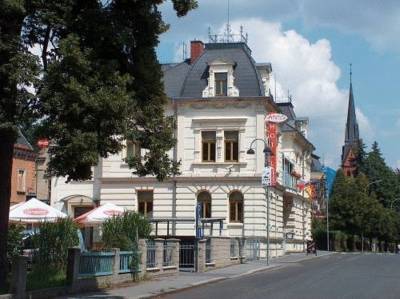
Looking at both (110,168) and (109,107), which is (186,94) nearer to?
(110,168)

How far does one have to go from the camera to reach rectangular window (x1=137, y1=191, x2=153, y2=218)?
4909 cm

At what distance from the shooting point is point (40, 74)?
15.0 meters

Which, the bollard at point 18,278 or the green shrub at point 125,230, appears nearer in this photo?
the bollard at point 18,278

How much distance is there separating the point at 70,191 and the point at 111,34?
3563 centimetres

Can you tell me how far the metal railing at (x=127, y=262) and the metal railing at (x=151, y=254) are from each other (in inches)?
63.4

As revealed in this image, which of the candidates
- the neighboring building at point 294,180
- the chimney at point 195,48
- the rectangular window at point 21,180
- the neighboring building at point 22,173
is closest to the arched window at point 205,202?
the neighboring building at point 294,180

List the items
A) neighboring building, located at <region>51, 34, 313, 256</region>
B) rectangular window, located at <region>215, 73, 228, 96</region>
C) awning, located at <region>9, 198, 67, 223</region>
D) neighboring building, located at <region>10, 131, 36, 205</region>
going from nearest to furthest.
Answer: awning, located at <region>9, 198, 67, 223</region>
neighboring building, located at <region>51, 34, 313, 256</region>
rectangular window, located at <region>215, 73, 228, 96</region>
neighboring building, located at <region>10, 131, 36, 205</region>

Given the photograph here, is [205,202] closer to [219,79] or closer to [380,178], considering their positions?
[219,79]

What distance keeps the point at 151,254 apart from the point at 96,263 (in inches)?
196

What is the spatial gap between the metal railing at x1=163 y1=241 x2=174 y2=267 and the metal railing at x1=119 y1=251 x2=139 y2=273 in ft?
11.3

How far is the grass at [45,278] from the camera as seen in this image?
17906 millimetres

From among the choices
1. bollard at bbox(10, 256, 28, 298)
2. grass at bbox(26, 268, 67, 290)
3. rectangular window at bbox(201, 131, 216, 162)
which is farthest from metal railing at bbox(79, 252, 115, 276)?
rectangular window at bbox(201, 131, 216, 162)

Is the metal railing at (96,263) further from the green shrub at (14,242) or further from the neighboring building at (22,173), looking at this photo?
the neighboring building at (22,173)

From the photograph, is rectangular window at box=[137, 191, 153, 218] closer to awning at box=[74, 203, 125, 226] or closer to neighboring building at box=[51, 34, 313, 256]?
neighboring building at box=[51, 34, 313, 256]
